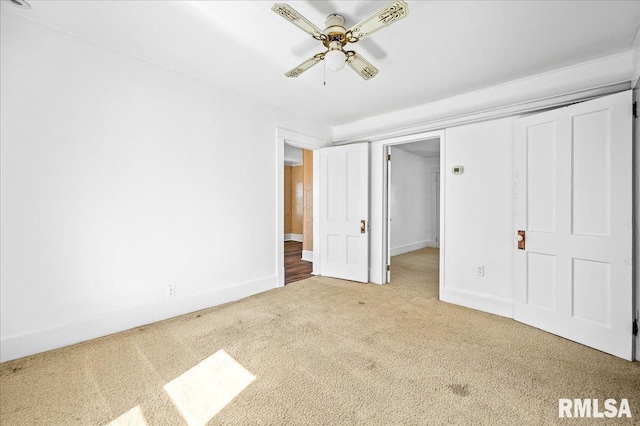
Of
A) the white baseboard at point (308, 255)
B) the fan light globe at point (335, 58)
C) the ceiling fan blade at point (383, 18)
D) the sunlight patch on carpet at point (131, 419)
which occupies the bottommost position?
the sunlight patch on carpet at point (131, 419)

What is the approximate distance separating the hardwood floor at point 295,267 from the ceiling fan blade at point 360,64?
122 inches

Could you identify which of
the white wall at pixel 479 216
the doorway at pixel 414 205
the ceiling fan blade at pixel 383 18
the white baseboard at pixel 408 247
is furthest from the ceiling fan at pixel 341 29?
the white baseboard at pixel 408 247

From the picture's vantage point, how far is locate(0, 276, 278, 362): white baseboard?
2.10 meters

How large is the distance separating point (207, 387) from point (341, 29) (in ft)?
8.66

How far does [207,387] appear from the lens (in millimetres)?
1812

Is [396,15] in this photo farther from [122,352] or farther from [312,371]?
[122,352]

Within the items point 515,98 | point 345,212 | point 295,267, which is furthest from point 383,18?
point 295,267

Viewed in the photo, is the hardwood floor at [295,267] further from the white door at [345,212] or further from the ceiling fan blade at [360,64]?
the ceiling fan blade at [360,64]

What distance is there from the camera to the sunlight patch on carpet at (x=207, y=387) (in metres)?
1.60

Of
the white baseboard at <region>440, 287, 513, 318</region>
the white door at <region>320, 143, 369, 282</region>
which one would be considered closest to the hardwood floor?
the white door at <region>320, 143, 369, 282</region>

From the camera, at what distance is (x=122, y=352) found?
2219 mm

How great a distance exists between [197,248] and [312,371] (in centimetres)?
190

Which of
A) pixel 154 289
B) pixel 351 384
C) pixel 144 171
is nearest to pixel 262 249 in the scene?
pixel 154 289

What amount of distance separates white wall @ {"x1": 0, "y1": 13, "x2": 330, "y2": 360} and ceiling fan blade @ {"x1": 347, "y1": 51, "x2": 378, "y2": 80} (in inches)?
70.8
